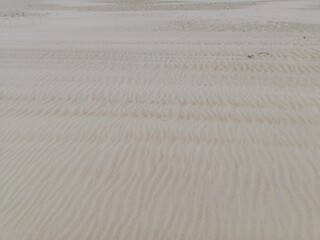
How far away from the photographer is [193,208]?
16.9 ft

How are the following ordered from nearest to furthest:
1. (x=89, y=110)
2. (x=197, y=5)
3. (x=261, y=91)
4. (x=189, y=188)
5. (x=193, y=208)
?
(x=193, y=208)
(x=189, y=188)
(x=89, y=110)
(x=261, y=91)
(x=197, y=5)

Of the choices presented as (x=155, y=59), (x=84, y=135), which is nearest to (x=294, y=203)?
(x=84, y=135)

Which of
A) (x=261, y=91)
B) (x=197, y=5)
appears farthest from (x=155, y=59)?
(x=197, y=5)

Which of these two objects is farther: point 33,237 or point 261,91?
point 261,91

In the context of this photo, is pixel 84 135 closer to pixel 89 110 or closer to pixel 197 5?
pixel 89 110

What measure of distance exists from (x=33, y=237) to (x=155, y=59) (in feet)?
25.5

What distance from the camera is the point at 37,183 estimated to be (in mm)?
5828

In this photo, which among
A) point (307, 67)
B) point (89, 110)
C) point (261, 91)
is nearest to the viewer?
point (89, 110)

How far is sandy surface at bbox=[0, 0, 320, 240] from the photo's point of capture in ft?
16.4

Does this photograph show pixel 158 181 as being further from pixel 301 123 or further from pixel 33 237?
pixel 301 123

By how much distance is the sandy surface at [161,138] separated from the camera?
5.00 metres

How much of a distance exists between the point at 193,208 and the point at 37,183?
2.16m

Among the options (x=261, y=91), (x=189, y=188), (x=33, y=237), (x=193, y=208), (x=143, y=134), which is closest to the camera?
(x=33, y=237)

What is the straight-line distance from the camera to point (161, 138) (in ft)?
23.1
